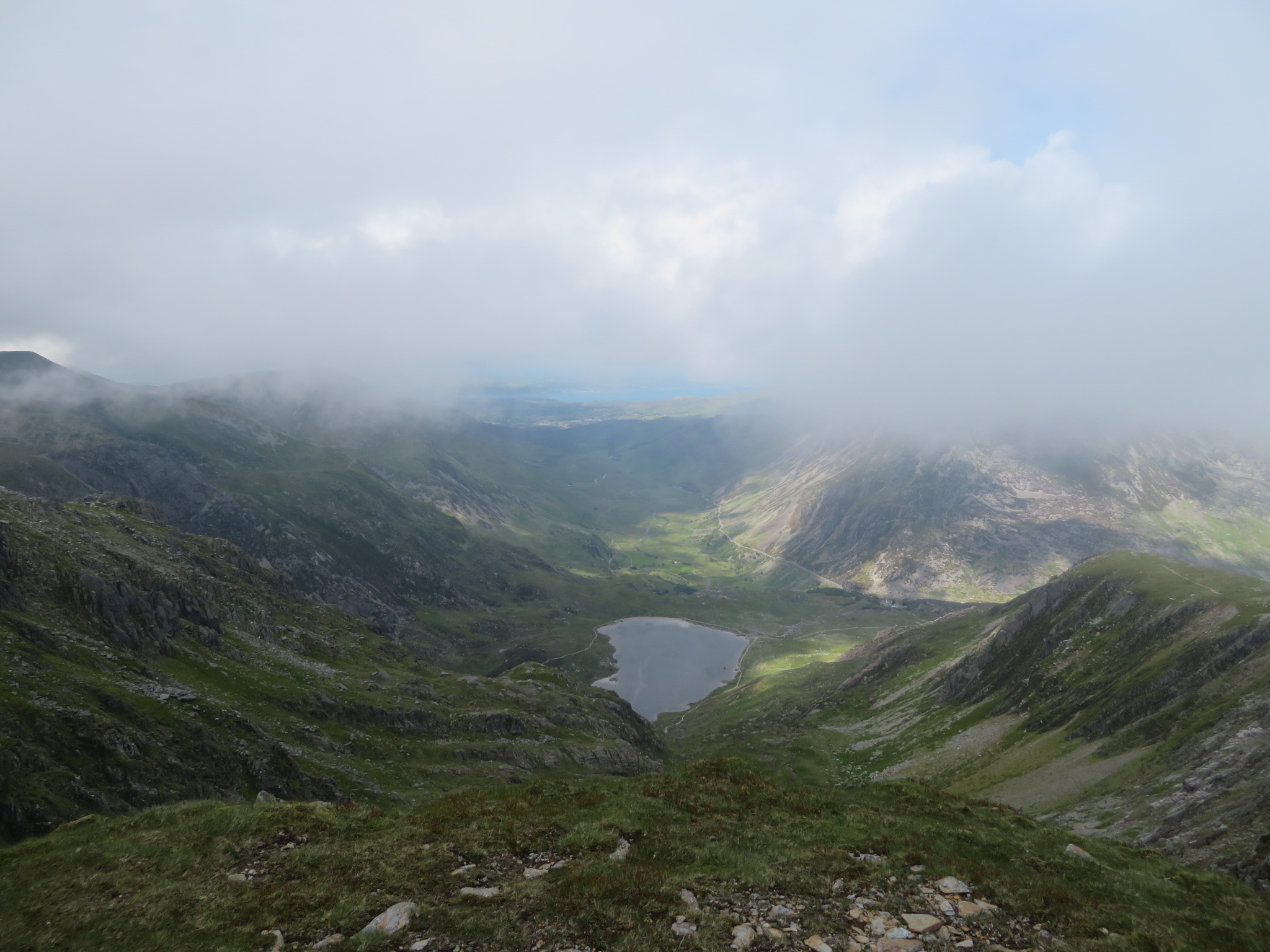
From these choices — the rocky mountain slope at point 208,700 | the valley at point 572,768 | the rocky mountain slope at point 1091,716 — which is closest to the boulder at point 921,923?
the valley at point 572,768

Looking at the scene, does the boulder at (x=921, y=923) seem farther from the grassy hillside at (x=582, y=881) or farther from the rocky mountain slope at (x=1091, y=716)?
the rocky mountain slope at (x=1091, y=716)

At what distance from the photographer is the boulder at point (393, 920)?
17469 millimetres

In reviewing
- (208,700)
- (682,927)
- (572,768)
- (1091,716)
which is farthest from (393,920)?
(1091,716)

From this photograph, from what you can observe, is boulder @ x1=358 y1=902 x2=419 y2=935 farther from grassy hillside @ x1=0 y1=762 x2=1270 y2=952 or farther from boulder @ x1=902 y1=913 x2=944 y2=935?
boulder @ x1=902 y1=913 x2=944 y2=935

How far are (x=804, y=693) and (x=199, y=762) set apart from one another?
158 meters

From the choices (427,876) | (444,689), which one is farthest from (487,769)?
(427,876)

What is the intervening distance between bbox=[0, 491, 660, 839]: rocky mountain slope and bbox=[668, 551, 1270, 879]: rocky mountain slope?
4315cm

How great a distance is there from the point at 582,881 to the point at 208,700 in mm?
60243

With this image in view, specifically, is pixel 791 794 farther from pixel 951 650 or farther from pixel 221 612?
pixel 951 650

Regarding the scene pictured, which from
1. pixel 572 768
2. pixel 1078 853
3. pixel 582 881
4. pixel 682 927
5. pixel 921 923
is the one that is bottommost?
pixel 572 768

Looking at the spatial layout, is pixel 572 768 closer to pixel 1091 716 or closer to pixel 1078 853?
pixel 1078 853

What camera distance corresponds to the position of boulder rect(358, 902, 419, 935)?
17.5 metres

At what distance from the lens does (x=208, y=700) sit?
62.6m

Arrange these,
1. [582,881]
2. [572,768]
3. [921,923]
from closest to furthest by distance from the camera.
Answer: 1. [921,923]
2. [582,881]
3. [572,768]
